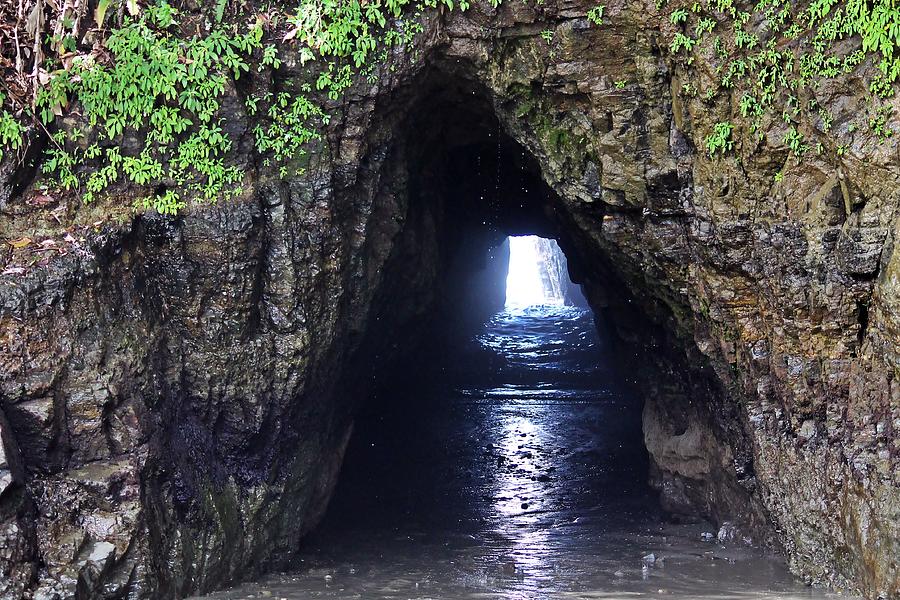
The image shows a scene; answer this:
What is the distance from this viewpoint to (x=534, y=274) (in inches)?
1587

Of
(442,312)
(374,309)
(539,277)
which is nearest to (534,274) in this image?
(539,277)

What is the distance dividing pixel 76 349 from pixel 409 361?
739 centimetres

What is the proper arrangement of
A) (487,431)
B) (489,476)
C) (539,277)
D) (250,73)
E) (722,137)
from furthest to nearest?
(539,277)
(487,431)
(489,476)
(250,73)
(722,137)

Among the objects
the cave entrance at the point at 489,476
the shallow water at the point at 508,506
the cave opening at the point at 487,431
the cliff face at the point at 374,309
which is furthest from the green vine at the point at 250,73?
the cave entrance at the point at 489,476

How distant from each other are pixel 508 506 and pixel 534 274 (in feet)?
97.6

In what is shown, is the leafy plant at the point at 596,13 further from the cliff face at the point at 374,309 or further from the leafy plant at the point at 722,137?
the leafy plant at the point at 722,137

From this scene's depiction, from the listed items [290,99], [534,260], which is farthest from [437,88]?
[534,260]

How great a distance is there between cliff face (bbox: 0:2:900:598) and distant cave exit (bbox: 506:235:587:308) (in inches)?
588

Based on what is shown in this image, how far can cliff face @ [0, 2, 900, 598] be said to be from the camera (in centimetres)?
642

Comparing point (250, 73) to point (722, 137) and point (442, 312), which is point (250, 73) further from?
point (442, 312)

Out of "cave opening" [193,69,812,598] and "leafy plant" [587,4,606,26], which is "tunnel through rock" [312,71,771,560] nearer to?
"cave opening" [193,69,812,598]

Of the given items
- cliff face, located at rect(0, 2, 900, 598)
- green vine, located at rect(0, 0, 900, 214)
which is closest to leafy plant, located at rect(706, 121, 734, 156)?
green vine, located at rect(0, 0, 900, 214)

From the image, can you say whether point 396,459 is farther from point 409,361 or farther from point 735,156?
point 735,156

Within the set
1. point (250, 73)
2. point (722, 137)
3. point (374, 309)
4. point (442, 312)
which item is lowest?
point (442, 312)
